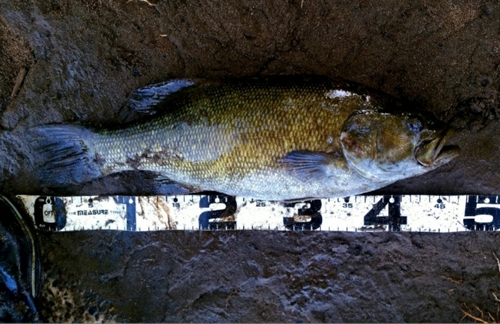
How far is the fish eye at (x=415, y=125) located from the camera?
2715mm

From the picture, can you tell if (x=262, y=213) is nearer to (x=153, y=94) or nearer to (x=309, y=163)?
(x=309, y=163)

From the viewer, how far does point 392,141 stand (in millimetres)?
2701

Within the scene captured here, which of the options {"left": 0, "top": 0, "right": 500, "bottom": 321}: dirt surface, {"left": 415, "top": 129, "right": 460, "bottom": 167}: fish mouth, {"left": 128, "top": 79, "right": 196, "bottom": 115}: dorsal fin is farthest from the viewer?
{"left": 0, "top": 0, "right": 500, "bottom": 321}: dirt surface

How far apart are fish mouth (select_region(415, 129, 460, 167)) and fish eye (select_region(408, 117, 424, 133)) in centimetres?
9

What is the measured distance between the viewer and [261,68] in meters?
3.30

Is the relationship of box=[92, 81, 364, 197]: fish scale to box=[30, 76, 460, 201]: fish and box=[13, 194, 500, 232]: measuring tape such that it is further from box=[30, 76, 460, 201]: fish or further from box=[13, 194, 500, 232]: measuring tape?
box=[13, 194, 500, 232]: measuring tape

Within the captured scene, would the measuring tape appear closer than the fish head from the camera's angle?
No

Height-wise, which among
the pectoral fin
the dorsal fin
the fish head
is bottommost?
the pectoral fin

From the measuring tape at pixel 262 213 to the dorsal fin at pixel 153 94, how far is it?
0.72 m

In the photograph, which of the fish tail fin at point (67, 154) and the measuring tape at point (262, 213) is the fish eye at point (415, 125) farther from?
the fish tail fin at point (67, 154)

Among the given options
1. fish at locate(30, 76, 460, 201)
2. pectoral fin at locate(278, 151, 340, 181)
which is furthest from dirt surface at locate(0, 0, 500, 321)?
pectoral fin at locate(278, 151, 340, 181)

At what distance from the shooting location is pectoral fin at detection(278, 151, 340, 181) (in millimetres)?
2711

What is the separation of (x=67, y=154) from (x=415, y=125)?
242 centimetres

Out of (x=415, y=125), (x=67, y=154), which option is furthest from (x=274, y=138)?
(x=67, y=154)
